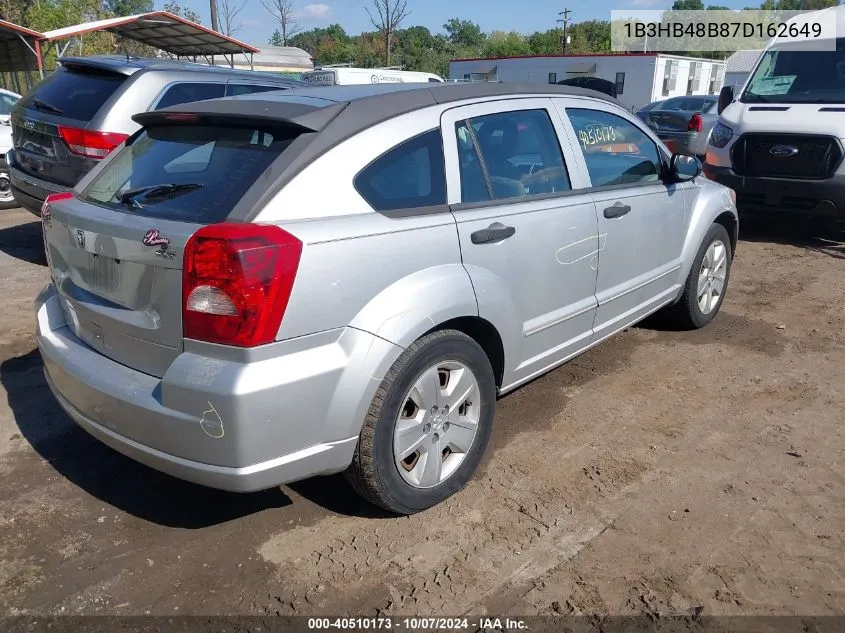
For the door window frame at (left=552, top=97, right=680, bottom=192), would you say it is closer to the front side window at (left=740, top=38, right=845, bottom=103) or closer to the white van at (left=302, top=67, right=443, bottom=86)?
the front side window at (left=740, top=38, right=845, bottom=103)

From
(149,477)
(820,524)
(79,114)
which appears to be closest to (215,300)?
(149,477)

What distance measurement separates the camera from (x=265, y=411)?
94.9 inches

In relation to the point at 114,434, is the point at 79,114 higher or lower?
higher

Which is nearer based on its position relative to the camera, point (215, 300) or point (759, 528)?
point (215, 300)

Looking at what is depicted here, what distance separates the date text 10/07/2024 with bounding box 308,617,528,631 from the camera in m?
2.46

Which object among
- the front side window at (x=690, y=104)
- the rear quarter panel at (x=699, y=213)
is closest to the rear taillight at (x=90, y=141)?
the rear quarter panel at (x=699, y=213)

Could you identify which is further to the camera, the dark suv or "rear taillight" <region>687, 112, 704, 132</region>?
"rear taillight" <region>687, 112, 704, 132</region>

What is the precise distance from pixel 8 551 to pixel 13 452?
0.87 meters

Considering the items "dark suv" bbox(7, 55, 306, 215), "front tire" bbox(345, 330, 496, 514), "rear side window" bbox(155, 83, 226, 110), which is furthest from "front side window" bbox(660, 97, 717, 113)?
"front tire" bbox(345, 330, 496, 514)

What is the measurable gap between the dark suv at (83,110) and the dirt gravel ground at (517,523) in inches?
98.6

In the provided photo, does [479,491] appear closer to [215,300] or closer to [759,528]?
[759,528]

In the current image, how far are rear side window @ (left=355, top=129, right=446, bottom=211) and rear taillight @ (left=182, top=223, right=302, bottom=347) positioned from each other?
0.49 m

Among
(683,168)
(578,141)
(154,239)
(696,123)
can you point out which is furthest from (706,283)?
(696,123)

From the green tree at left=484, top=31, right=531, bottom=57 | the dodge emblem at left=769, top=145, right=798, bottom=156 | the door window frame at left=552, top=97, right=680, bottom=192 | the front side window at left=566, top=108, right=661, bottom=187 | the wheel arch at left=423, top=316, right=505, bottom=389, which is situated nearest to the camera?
the wheel arch at left=423, top=316, right=505, bottom=389
